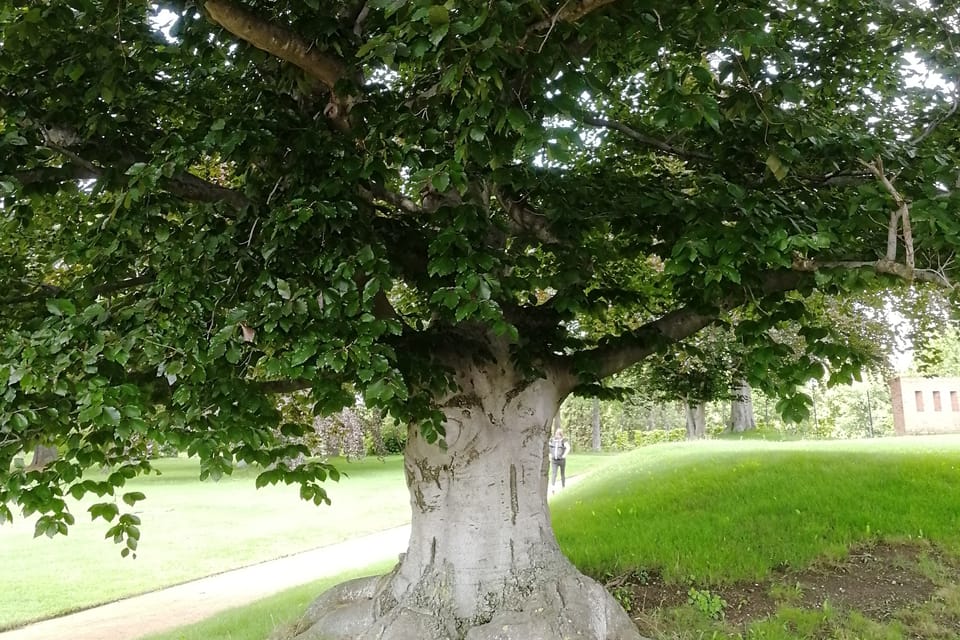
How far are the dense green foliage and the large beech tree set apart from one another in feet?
0.07

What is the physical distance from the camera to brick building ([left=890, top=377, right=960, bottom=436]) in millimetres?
25109

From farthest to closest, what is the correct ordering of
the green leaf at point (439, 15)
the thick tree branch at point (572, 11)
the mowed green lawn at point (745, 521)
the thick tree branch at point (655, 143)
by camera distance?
the mowed green lawn at point (745, 521) → the thick tree branch at point (655, 143) → the thick tree branch at point (572, 11) → the green leaf at point (439, 15)

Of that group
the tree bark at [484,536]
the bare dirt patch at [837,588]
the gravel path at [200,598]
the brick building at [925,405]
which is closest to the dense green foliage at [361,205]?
the tree bark at [484,536]

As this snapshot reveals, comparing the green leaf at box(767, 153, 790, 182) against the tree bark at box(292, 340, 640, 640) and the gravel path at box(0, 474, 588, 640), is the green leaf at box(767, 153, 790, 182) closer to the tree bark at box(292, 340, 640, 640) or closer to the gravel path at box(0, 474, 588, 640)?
the tree bark at box(292, 340, 640, 640)

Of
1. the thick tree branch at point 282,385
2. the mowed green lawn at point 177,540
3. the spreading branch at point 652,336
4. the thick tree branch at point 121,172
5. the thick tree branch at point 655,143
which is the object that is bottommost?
the mowed green lawn at point 177,540

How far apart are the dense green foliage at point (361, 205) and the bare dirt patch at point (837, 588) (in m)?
2.07

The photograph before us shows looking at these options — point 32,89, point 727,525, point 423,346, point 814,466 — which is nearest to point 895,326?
point 814,466

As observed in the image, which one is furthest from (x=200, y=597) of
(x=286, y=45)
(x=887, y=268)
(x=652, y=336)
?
(x=887, y=268)

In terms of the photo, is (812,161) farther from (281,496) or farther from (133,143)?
(281,496)

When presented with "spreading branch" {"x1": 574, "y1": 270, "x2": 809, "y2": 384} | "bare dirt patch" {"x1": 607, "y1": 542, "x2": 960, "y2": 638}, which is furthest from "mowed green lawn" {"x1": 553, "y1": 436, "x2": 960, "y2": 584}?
"spreading branch" {"x1": 574, "y1": 270, "x2": 809, "y2": 384}

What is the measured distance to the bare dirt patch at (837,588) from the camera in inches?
204

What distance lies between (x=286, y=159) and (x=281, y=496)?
19.3 metres

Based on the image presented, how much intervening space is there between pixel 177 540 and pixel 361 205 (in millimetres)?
12747

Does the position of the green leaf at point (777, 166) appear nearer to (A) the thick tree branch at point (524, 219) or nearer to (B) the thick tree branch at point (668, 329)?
(B) the thick tree branch at point (668, 329)
